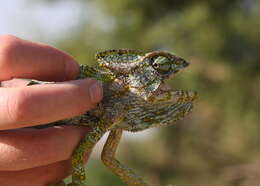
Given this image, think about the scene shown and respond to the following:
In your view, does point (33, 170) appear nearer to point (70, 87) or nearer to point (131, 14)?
point (70, 87)

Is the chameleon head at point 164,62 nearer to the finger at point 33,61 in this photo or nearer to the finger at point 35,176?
the finger at point 33,61

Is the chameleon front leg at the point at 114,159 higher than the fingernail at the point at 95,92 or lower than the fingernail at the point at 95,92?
lower

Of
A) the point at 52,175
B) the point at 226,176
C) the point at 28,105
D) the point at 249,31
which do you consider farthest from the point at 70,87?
the point at 226,176

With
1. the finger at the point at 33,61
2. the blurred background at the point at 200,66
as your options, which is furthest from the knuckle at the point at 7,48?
the blurred background at the point at 200,66

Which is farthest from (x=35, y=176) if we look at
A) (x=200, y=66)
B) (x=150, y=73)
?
(x=200, y=66)

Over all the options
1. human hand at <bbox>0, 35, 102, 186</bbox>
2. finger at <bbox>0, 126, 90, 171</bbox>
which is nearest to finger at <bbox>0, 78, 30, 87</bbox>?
human hand at <bbox>0, 35, 102, 186</bbox>

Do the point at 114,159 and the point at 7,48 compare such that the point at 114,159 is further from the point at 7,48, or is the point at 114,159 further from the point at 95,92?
the point at 7,48
